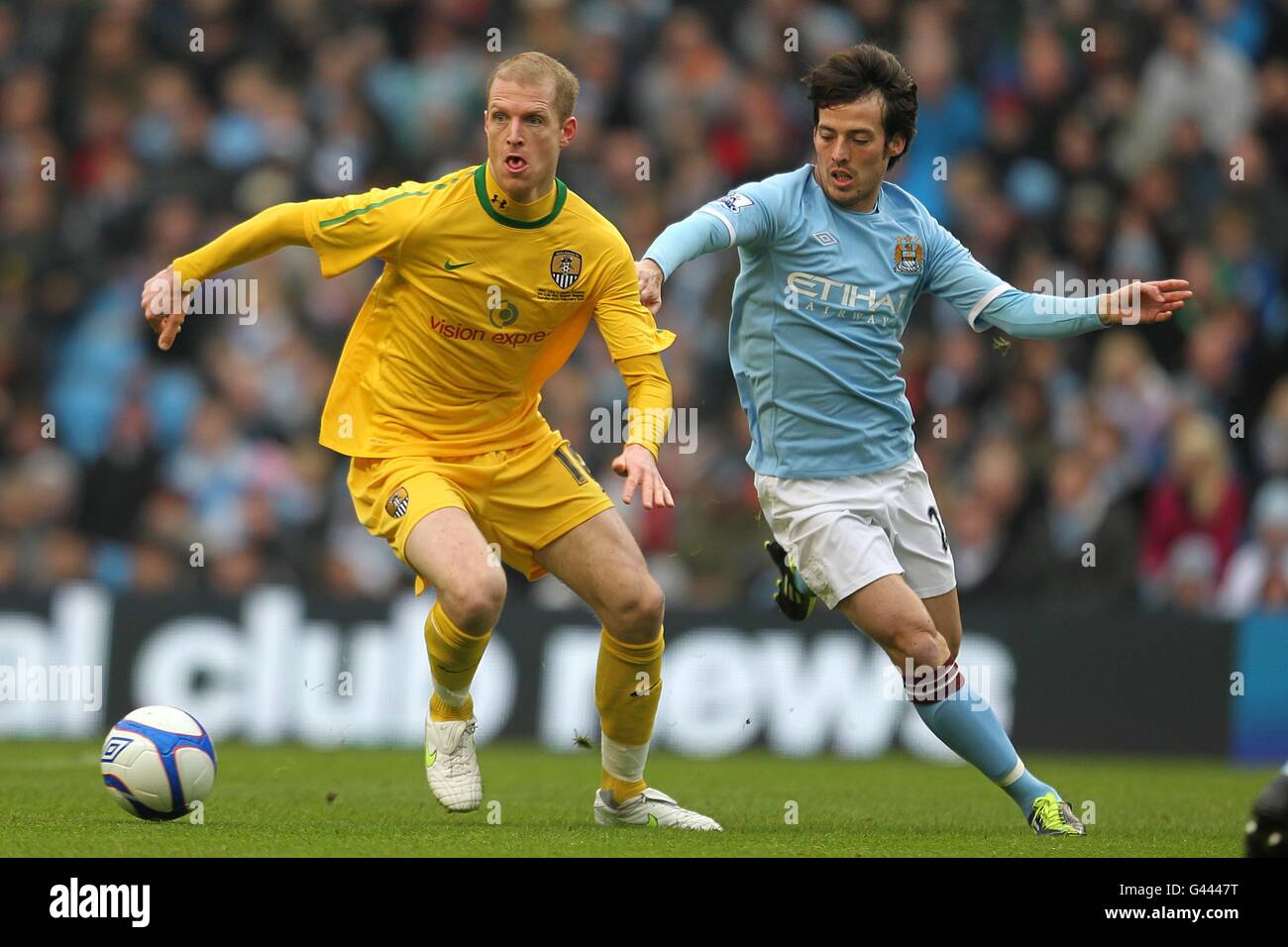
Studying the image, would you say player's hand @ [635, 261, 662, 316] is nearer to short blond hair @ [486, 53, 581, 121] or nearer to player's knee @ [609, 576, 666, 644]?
short blond hair @ [486, 53, 581, 121]

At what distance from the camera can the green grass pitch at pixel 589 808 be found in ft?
21.1

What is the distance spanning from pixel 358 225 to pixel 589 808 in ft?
8.81

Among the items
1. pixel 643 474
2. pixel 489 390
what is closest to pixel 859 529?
pixel 643 474

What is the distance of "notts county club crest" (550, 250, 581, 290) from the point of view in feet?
23.8

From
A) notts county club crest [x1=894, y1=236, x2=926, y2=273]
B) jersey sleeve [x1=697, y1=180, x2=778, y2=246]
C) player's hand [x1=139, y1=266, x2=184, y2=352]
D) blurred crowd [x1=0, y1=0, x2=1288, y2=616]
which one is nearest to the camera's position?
player's hand [x1=139, y1=266, x2=184, y2=352]

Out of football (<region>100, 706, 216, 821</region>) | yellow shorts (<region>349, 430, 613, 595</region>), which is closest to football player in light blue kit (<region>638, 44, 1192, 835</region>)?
yellow shorts (<region>349, 430, 613, 595</region>)

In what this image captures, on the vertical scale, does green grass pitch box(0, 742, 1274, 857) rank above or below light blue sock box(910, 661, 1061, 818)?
below

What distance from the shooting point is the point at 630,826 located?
734 centimetres

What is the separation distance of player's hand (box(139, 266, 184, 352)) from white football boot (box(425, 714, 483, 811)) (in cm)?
190

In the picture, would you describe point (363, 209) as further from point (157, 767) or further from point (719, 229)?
point (157, 767)

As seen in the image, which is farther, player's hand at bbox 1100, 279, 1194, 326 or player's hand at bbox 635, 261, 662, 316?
player's hand at bbox 1100, 279, 1194, 326

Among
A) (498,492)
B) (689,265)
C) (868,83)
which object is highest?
(868,83)

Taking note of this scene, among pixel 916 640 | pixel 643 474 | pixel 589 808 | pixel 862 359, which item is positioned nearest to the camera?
pixel 643 474

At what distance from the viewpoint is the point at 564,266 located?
7250mm
